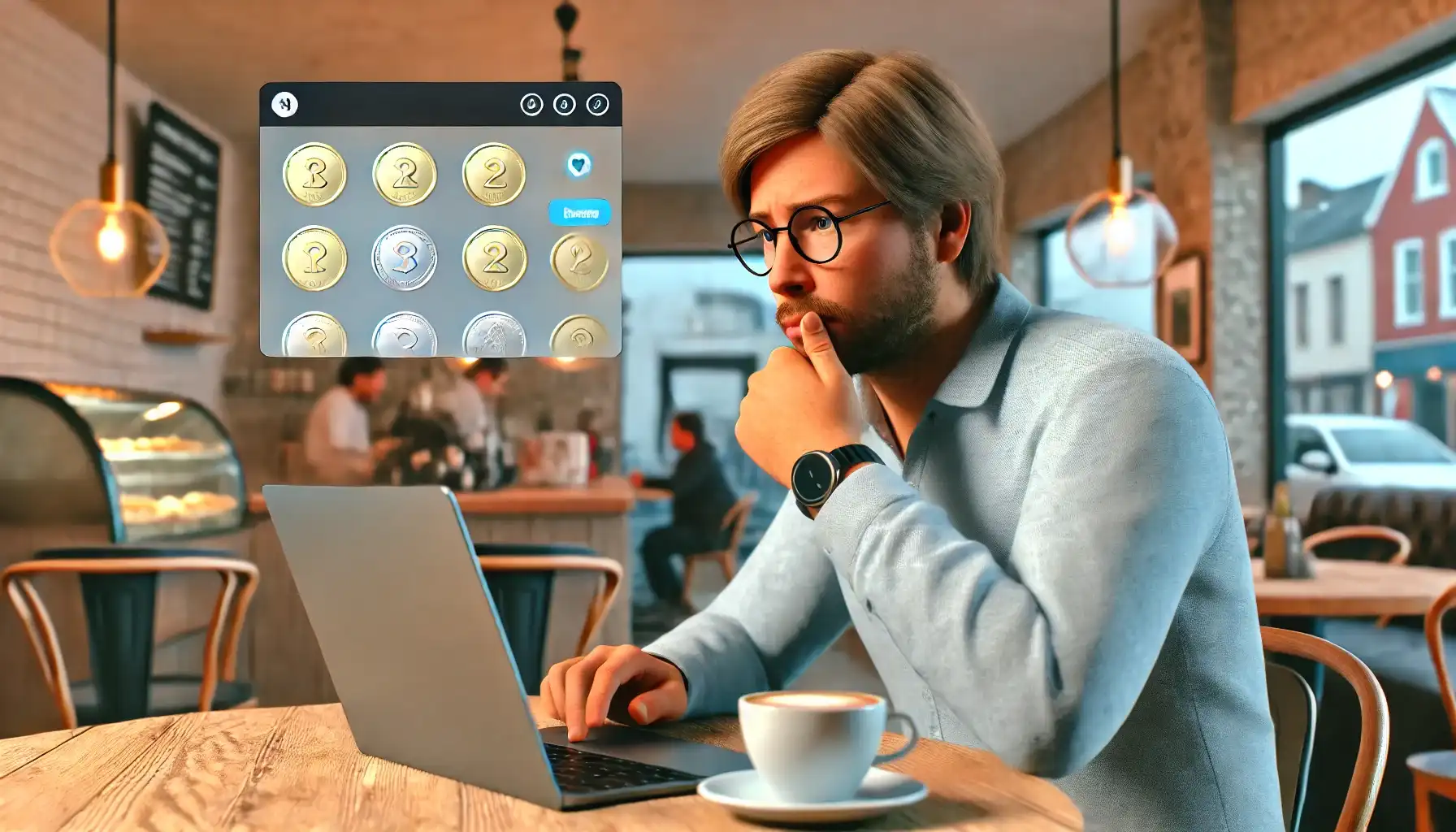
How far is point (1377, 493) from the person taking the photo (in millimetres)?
4742

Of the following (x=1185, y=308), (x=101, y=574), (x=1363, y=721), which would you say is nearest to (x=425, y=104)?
(x=1363, y=721)

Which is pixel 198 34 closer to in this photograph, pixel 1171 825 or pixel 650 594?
pixel 650 594

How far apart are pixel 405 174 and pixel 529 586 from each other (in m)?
1.92

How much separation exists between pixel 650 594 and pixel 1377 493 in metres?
4.67

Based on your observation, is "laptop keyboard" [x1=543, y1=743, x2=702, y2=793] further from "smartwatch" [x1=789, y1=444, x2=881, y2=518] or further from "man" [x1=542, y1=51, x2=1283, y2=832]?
"smartwatch" [x1=789, y1=444, x2=881, y2=518]

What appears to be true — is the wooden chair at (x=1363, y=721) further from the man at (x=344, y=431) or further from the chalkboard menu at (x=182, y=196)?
the chalkboard menu at (x=182, y=196)

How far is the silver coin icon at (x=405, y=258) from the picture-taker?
39.6 inches

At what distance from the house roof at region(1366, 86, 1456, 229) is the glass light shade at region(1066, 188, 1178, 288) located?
0.96m

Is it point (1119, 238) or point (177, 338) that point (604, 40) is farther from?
point (1119, 238)

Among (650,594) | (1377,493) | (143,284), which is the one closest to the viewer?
(143,284)

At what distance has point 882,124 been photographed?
1135 millimetres

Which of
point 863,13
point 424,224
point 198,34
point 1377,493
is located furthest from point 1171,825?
point 198,34

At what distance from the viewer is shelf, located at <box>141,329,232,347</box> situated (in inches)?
249

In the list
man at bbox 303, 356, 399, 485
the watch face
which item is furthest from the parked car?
the watch face
